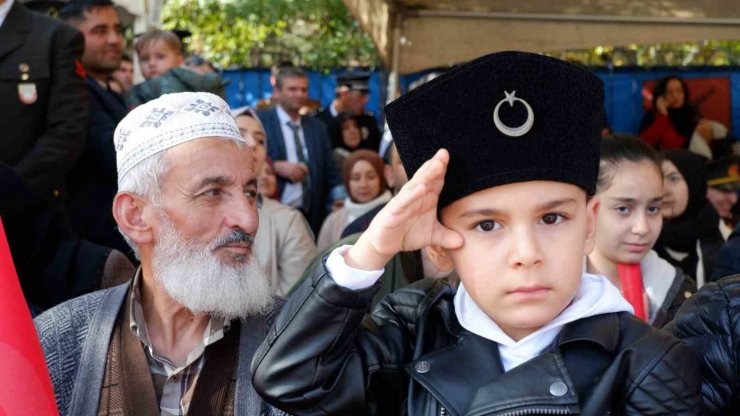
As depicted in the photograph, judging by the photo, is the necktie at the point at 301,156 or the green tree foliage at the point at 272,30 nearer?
the necktie at the point at 301,156

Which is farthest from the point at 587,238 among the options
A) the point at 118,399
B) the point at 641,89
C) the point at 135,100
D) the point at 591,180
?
the point at 641,89

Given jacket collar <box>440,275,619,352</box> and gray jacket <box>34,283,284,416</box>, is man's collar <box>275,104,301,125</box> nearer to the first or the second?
gray jacket <box>34,283,284,416</box>

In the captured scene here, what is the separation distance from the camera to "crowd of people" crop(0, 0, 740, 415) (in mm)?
2104

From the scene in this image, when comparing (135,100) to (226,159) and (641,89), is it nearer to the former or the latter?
(226,159)

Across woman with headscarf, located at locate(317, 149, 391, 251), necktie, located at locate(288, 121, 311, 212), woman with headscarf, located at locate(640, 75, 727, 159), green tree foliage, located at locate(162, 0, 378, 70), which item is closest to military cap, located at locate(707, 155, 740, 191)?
woman with headscarf, located at locate(317, 149, 391, 251)

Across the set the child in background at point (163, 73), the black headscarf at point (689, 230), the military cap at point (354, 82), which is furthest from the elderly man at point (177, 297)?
the military cap at point (354, 82)

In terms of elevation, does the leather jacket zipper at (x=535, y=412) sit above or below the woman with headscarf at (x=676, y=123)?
above

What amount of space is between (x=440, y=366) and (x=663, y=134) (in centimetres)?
916

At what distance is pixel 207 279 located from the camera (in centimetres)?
287

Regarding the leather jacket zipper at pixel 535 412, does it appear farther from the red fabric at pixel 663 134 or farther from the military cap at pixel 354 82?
the military cap at pixel 354 82

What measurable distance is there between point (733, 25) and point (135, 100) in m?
4.40

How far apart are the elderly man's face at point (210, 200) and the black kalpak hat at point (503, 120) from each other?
884 mm

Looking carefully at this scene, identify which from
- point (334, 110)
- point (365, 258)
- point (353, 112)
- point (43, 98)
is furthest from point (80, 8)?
point (334, 110)

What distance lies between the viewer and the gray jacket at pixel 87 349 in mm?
2789
